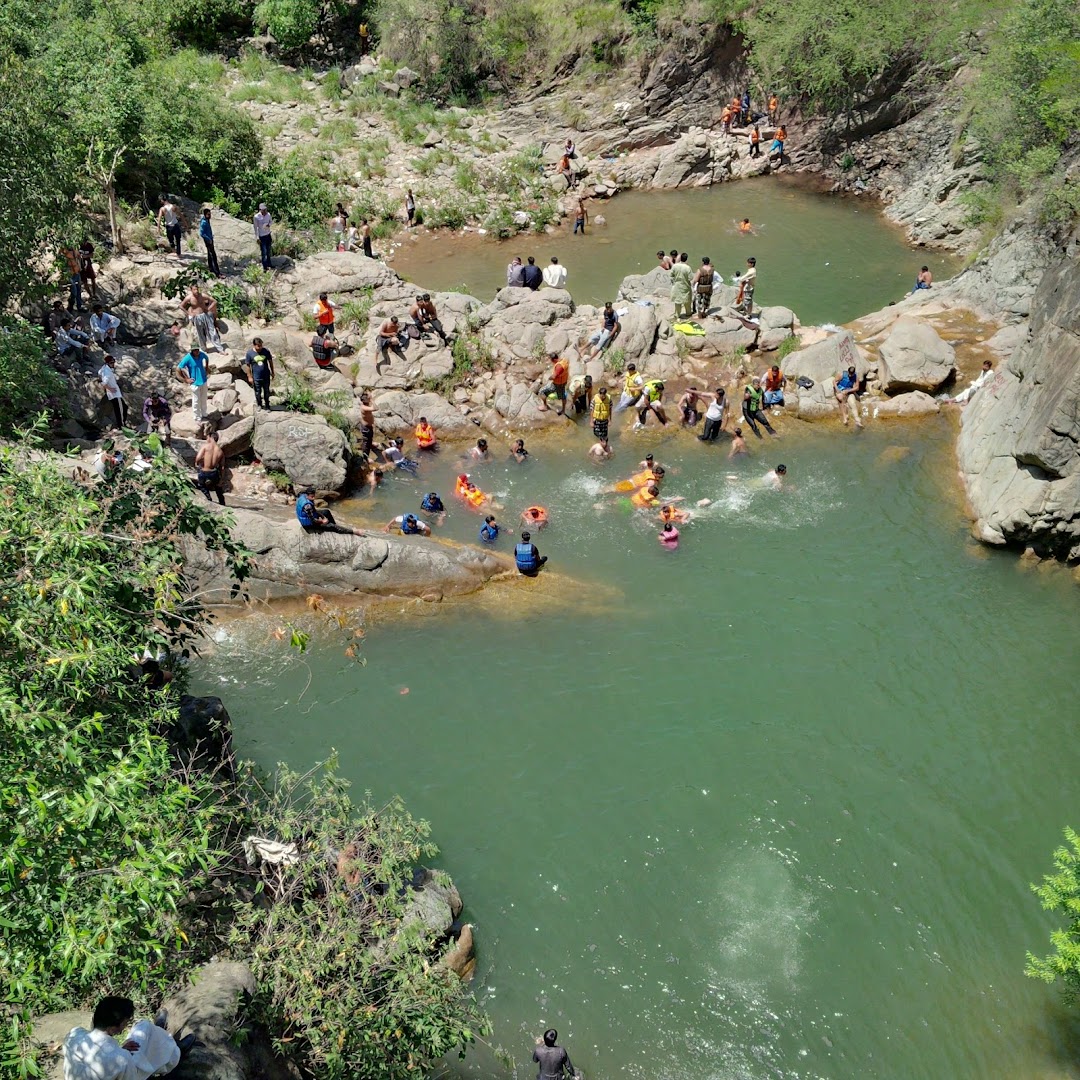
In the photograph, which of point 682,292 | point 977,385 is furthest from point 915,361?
point 682,292

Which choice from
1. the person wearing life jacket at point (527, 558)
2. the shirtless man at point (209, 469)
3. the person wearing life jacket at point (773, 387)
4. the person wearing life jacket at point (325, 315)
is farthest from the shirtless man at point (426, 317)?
the person wearing life jacket at point (773, 387)

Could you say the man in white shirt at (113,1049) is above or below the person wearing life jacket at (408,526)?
above

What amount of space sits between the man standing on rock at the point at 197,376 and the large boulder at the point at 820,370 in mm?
15009

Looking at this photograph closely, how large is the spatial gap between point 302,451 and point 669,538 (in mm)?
8770

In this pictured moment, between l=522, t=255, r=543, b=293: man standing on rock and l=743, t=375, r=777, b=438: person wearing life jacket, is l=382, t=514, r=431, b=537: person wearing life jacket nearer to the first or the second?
l=743, t=375, r=777, b=438: person wearing life jacket

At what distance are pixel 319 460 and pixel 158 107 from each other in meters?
14.6

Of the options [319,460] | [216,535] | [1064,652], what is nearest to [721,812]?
[1064,652]

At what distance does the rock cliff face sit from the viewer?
18.8 metres

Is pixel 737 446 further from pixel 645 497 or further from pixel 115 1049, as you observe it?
pixel 115 1049

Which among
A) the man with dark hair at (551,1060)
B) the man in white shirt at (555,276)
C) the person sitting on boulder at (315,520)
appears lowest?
the man with dark hair at (551,1060)

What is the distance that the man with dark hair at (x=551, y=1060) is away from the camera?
36.7 feet

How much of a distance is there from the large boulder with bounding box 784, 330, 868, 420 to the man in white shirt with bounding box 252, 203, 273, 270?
610 inches

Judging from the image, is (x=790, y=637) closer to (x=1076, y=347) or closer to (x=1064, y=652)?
(x=1064, y=652)

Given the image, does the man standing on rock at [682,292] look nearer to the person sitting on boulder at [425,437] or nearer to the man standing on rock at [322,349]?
the person sitting on boulder at [425,437]
